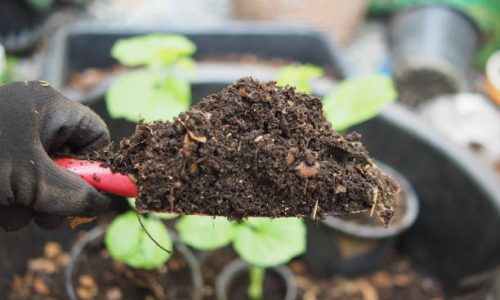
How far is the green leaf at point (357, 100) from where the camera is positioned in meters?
1.19

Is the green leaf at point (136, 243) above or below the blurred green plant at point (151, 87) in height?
below

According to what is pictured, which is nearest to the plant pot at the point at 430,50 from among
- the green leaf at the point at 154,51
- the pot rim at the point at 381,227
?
the pot rim at the point at 381,227

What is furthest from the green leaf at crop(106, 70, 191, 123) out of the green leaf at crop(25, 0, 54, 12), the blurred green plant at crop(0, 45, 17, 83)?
the green leaf at crop(25, 0, 54, 12)

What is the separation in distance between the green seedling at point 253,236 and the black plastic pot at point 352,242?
1.13 ft

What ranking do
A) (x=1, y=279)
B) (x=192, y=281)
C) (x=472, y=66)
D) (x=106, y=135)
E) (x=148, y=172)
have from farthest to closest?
(x=472, y=66), (x=192, y=281), (x=1, y=279), (x=106, y=135), (x=148, y=172)

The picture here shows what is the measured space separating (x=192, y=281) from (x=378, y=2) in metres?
2.76

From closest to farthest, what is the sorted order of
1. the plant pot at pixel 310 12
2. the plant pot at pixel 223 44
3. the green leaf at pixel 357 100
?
the green leaf at pixel 357 100 < the plant pot at pixel 223 44 < the plant pot at pixel 310 12

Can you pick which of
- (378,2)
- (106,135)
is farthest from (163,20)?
(106,135)

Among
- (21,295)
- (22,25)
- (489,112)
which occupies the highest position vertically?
(22,25)

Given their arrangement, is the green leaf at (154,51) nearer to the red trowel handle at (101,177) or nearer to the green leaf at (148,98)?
the green leaf at (148,98)

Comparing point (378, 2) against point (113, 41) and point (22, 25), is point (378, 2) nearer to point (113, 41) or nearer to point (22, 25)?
point (113, 41)

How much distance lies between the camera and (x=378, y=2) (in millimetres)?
3541

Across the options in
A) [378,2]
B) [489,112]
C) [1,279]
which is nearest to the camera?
[1,279]

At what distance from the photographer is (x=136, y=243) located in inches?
43.9
